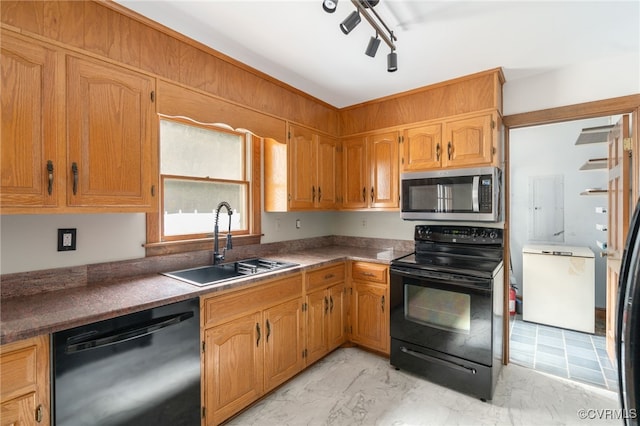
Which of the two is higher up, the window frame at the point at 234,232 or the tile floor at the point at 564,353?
the window frame at the point at 234,232

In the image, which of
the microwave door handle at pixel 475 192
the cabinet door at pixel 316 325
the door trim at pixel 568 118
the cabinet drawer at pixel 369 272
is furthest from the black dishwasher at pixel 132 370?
the door trim at pixel 568 118

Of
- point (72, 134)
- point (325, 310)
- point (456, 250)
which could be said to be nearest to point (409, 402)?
point (325, 310)

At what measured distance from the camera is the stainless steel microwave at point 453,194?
2.37m

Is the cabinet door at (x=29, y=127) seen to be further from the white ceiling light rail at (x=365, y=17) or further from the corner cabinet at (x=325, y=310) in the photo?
the corner cabinet at (x=325, y=310)

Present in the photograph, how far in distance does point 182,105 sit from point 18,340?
145 cm

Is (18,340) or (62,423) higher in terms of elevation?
(18,340)

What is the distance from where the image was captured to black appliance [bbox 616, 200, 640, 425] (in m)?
0.55

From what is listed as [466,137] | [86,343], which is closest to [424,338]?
[466,137]

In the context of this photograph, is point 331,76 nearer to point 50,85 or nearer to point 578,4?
point 578,4

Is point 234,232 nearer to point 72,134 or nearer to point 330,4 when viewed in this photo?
point 72,134

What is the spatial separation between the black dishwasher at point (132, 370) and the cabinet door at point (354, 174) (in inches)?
78.3

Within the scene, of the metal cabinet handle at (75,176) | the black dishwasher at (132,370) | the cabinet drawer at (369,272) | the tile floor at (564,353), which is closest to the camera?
the black dishwasher at (132,370)

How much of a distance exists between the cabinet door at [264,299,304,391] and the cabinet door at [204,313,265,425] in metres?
0.07

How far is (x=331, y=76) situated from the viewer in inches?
99.5
